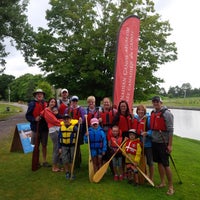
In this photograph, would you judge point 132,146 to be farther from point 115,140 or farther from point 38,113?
point 38,113

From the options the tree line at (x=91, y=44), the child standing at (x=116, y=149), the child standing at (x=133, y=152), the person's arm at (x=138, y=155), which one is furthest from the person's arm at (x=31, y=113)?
the tree line at (x=91, y=44)

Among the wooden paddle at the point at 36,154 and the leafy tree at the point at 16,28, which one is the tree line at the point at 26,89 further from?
the wooden paddle at the point at 36,154

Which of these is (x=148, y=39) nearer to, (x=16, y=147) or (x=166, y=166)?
(x=16, y=147)

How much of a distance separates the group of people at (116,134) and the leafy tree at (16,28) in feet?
54.1

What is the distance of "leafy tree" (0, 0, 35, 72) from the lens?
68.2ft

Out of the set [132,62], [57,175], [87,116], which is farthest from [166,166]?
[132,62]

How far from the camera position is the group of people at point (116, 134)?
18.5 feet

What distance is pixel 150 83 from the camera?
19.8 m

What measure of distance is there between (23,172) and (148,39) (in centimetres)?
1445

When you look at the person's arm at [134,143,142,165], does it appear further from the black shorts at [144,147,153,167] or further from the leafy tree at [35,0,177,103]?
the leafy tree at [35,0,177,103]

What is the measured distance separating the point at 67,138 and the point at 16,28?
62.0 feet

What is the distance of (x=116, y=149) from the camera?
6.25 m

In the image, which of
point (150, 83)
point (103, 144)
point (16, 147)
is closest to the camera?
point (103, 144)

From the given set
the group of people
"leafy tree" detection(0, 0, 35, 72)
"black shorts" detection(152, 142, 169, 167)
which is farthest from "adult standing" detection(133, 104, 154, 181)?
"leafy tree" detection(0, 0, 35, 72)
